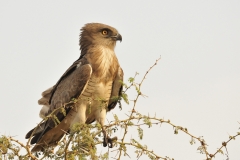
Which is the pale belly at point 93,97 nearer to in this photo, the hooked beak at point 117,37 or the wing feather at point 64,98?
the wing feather at point 64,98

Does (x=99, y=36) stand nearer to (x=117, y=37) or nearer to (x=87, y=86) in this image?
(x=117, y=37)

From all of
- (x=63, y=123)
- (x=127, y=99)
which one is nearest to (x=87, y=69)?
(x=63, y=123)

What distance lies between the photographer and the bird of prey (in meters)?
7.45

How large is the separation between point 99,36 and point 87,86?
4.02 ft

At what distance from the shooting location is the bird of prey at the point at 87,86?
745cm

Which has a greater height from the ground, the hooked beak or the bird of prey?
the hooked beak

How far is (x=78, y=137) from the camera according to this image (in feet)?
17.2

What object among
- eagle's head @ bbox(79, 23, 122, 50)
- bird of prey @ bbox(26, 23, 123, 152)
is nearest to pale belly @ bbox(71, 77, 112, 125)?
bird of prey @ bbox(26, 23, 123, 152)

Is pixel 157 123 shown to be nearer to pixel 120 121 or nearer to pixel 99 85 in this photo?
pixel 120 121

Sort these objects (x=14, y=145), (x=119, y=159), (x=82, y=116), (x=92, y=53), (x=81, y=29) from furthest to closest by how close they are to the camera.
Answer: (x=81, y=29)
(x=92, y=53)
(x=82, y=116)
(x=119, y=159)
(x=14, y=145)

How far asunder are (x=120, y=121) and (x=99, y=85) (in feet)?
7.12

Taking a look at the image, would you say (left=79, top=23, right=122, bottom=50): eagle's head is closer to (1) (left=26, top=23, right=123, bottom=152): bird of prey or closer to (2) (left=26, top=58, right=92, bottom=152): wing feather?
(1) (left=26, top=23, right=123, bottom=152): bird of prey

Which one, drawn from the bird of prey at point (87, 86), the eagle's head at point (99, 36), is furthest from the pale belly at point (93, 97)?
the eagle's head at point (99, 36)

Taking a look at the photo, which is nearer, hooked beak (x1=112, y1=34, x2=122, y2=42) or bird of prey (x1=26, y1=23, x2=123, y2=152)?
bird of prey (x1=26, y1=23, x2=123, y2=152)
